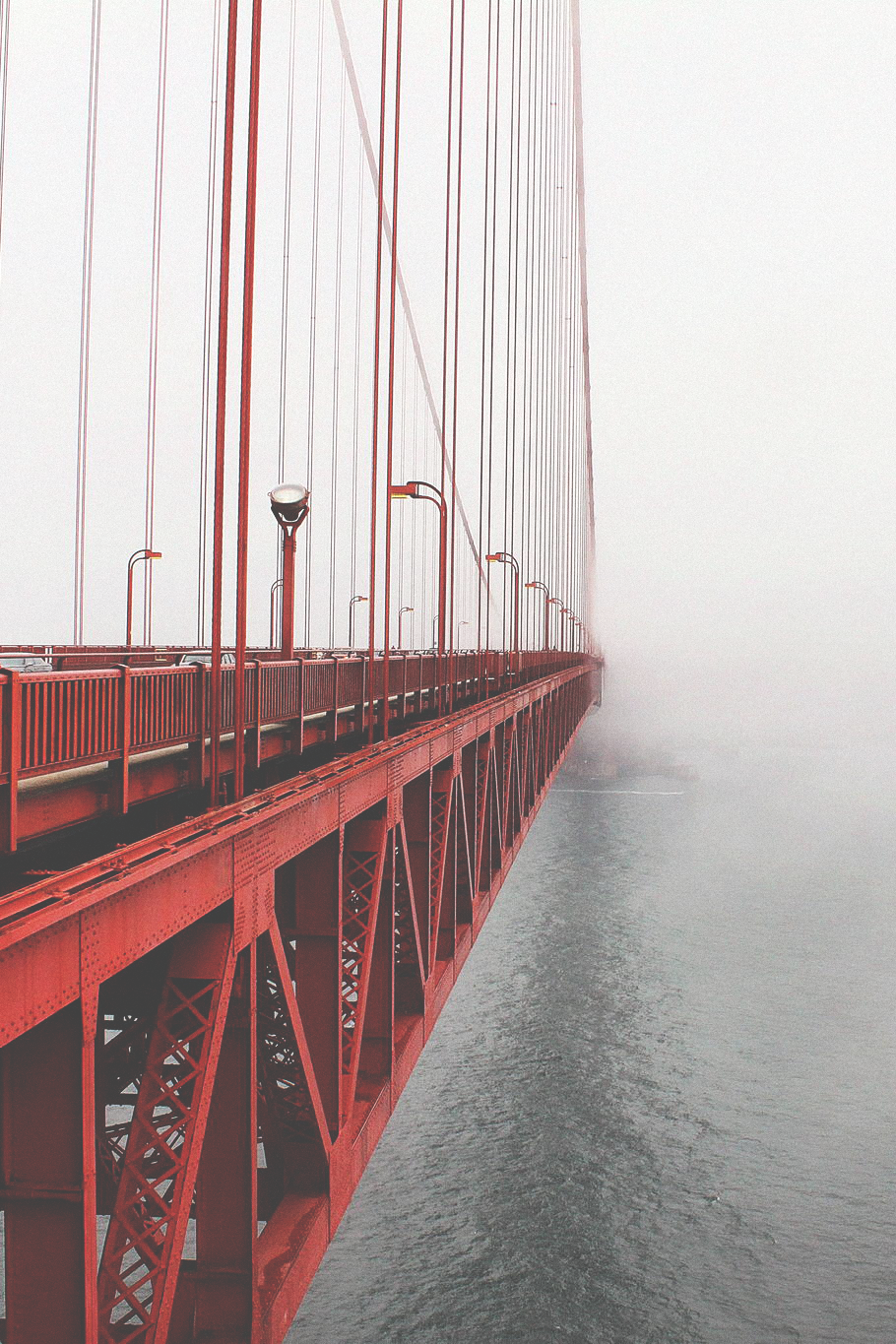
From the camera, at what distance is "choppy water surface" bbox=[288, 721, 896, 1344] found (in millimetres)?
19734

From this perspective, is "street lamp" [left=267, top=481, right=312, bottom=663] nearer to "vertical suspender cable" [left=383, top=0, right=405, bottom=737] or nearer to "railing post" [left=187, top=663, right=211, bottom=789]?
"vertical suspender cable" [left=383, top=0, right=405, bottom=737]

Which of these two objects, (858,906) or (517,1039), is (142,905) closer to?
(517,1039)

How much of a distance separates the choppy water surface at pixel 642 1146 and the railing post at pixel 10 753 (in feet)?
57.7

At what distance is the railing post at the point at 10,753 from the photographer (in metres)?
3.92

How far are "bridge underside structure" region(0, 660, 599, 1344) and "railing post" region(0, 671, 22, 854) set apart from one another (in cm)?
42

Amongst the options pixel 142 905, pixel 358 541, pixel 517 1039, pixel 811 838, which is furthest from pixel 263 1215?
pixel 811 838

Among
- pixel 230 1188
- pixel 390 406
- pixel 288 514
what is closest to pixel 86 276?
pixel 390 406

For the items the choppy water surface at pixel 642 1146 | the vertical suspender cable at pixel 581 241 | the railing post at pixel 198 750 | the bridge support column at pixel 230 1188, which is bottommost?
the choppy water surface at pixel 642 1146

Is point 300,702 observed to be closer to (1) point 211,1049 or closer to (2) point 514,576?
(1) point 211,1049

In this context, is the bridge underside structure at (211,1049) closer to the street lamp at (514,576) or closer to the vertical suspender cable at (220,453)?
the vertical suspender cable at (220,453)

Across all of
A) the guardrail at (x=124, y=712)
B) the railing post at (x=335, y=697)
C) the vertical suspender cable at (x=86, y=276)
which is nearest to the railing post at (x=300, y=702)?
the guardrail at (x=124, y=712)

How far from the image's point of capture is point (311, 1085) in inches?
239

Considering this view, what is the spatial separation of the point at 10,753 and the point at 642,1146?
2333 centimetres

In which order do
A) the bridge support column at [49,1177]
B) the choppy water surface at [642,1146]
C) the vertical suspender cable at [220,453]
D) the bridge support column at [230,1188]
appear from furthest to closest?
the choppy water surface at [642,1146], the vertical suspender cable at [220,453], the bridge support column at [230,1188], the bridge support column at [49,1177]
